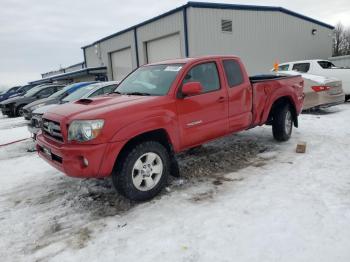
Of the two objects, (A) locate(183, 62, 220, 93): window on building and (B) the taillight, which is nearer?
(A) locate(183, 62, 220, 93): window on building

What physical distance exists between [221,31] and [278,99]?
13.3 metres

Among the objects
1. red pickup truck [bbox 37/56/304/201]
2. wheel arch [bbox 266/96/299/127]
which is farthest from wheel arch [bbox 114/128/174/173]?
wheel arch [bbox 266/96/299/127]

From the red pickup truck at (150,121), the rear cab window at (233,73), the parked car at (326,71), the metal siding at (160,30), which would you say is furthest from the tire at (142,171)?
the metal siding at (160,30)

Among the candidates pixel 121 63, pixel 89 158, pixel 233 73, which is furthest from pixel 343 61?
pixel 89 158

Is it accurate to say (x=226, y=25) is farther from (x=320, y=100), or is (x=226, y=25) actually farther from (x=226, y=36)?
(x=320, y=100)

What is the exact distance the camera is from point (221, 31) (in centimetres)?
1902

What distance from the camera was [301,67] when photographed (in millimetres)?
12891

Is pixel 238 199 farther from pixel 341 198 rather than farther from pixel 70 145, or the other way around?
pixel 70 145

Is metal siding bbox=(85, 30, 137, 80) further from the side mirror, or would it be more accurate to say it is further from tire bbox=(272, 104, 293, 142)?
the side mirror

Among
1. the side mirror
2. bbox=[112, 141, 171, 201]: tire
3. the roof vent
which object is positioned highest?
the roof vent

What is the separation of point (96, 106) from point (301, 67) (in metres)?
10.7

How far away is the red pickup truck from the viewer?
3.92 metres

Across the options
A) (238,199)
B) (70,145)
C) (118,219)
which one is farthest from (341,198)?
(70,145)

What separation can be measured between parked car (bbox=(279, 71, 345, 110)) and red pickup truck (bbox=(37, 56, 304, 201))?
4662mm
